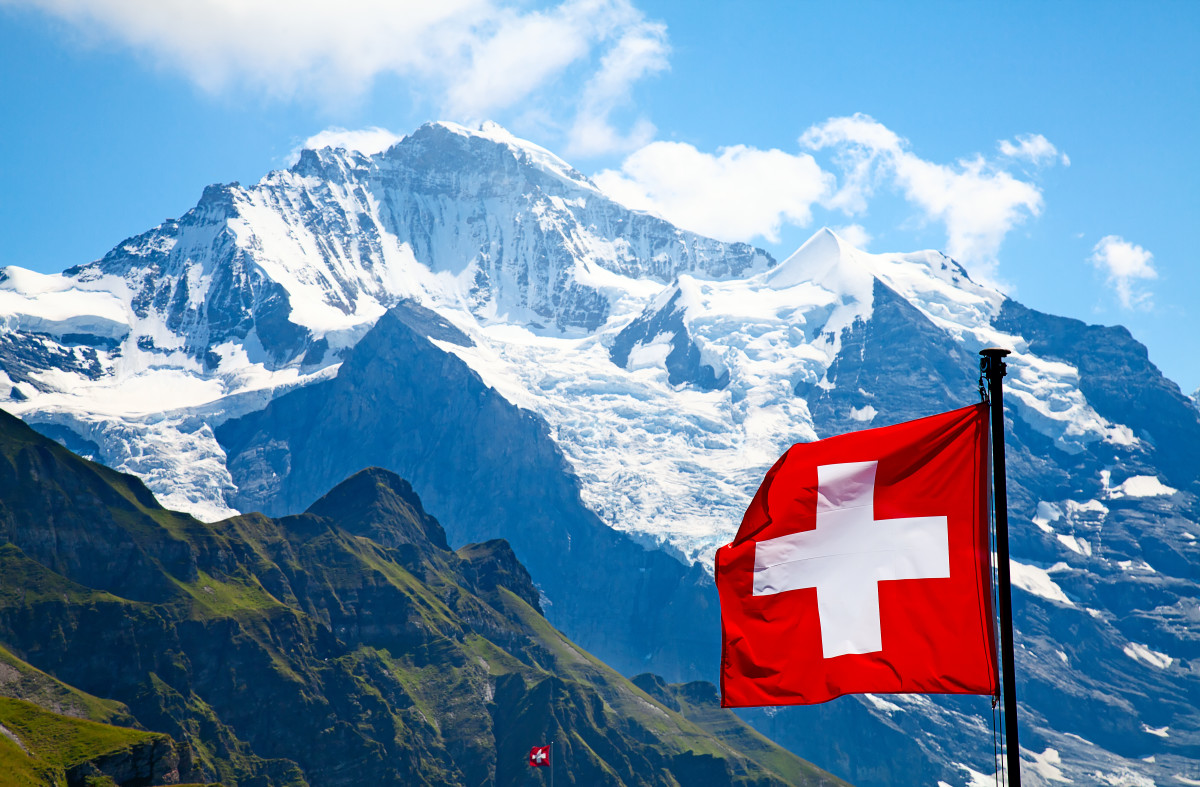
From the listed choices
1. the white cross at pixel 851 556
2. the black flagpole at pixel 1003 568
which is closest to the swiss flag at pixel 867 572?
the white cross at pixel 851 556

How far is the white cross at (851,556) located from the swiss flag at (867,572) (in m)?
0.02

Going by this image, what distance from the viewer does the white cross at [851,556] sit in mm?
25531

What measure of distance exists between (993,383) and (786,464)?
6.77 m

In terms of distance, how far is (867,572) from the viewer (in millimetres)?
26234

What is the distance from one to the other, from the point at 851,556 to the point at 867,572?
0.48m

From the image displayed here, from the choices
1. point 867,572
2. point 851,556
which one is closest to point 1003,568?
point 867,572

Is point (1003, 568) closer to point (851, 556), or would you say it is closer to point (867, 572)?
point (867, 572)

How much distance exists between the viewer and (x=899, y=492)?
2594 cm

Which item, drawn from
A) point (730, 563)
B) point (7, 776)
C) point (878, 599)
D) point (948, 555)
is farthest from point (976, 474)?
point (7, 776)

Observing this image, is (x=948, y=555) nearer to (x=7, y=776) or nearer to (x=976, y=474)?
(x=976, y=474)

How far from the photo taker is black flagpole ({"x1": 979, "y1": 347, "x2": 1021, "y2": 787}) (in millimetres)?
20047

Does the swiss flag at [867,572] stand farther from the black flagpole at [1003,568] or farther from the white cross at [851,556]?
the black flagpole at [1003,568]

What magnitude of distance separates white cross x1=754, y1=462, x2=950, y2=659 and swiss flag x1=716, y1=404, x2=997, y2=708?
2 centimetres

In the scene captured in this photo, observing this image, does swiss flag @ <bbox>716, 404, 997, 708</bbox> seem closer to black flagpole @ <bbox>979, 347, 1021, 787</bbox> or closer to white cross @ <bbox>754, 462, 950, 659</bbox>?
white cross @ <bbox>754, 462, 950, 659</bbox>
